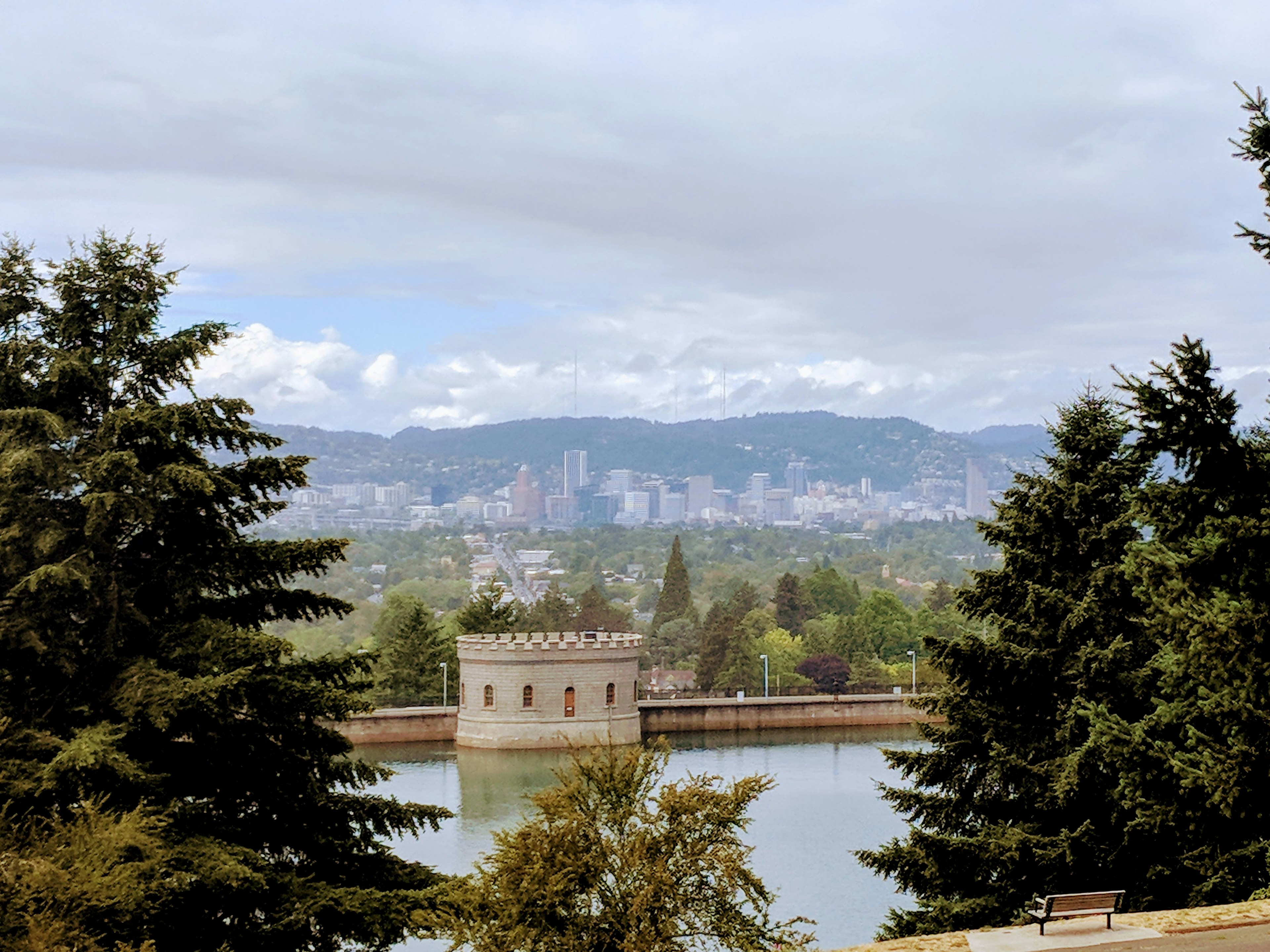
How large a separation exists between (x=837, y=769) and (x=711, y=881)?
106 ft

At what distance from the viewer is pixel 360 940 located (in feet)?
38.2

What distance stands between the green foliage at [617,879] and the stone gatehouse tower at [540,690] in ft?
121

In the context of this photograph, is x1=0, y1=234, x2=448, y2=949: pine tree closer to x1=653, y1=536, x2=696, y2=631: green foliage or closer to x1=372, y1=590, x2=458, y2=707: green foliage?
x1=372, y1=590, x2=458, y2=707: green foliage

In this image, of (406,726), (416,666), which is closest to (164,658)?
(406,726)

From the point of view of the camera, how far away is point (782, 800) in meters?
34.4

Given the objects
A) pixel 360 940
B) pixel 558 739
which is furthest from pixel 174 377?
pixel 558 739

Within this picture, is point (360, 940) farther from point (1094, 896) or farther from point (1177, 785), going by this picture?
point (1177, 785)

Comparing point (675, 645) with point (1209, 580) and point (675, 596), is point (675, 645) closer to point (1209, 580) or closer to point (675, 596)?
point (675, 596)

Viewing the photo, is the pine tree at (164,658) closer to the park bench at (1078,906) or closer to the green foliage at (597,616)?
the park bench at (1078,906)

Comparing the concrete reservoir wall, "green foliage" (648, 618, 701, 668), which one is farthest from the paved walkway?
"green foliage" (648, 618, 701, 668)

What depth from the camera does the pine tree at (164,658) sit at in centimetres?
1064

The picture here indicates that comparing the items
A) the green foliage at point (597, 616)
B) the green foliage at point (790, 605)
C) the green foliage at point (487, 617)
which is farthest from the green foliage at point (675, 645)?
the green foliage at point (487, 617)

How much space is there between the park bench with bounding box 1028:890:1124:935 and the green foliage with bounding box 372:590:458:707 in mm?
42006

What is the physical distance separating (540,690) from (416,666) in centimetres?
711
